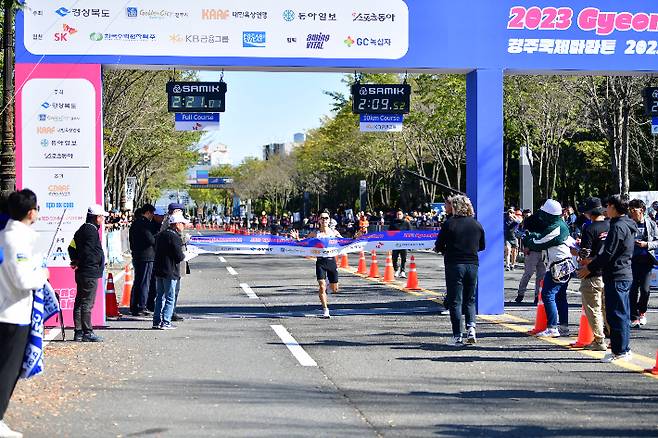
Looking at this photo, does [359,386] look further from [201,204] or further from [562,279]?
[201,204]

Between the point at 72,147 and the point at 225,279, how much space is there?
38.0ft

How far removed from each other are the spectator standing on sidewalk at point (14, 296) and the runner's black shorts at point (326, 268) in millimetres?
8692

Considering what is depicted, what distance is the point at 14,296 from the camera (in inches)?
293

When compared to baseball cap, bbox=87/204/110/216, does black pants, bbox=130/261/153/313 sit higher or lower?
lower

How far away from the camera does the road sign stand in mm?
19812

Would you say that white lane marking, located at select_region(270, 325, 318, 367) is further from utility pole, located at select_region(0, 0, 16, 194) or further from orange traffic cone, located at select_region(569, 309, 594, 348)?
utility pole, located at select_region(0, 0, 16, 194)

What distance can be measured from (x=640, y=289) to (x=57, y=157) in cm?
860

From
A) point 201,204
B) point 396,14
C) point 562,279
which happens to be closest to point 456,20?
point 396,14

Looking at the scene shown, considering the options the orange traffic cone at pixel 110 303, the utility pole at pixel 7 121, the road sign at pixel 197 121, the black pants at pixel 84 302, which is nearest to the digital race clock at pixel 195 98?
the road sign at pixel 197 121

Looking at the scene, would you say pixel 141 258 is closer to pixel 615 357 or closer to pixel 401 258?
pixel 615 357

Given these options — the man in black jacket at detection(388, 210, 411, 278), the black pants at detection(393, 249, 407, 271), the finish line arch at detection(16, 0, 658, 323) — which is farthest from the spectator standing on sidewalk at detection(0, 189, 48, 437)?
the man in black jacket at detection(388, 210, 411, 278)

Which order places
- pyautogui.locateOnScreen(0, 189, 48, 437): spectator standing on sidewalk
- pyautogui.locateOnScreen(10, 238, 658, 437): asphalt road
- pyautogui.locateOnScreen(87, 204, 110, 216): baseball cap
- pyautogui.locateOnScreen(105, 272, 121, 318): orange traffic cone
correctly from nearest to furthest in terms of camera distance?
pyautogui.locateOnScreen(0, 189, 48, 437): spectator standing on sidewalk → pyautogui.locateOnScreen(10, 238, 658, 437): asphalt road → pyautogui.locateOnScreen(87, 204, 110, 216): baseball cap → pyautogui.locateOnScreen(105, 272, 121, 318): orange traffic cone

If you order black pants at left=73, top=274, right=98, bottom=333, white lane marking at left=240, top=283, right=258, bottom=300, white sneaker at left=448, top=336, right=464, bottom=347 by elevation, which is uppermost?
black pants at left=73, top=274, right=98, bottom=333

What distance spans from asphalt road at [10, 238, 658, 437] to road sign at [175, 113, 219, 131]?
444 cm
